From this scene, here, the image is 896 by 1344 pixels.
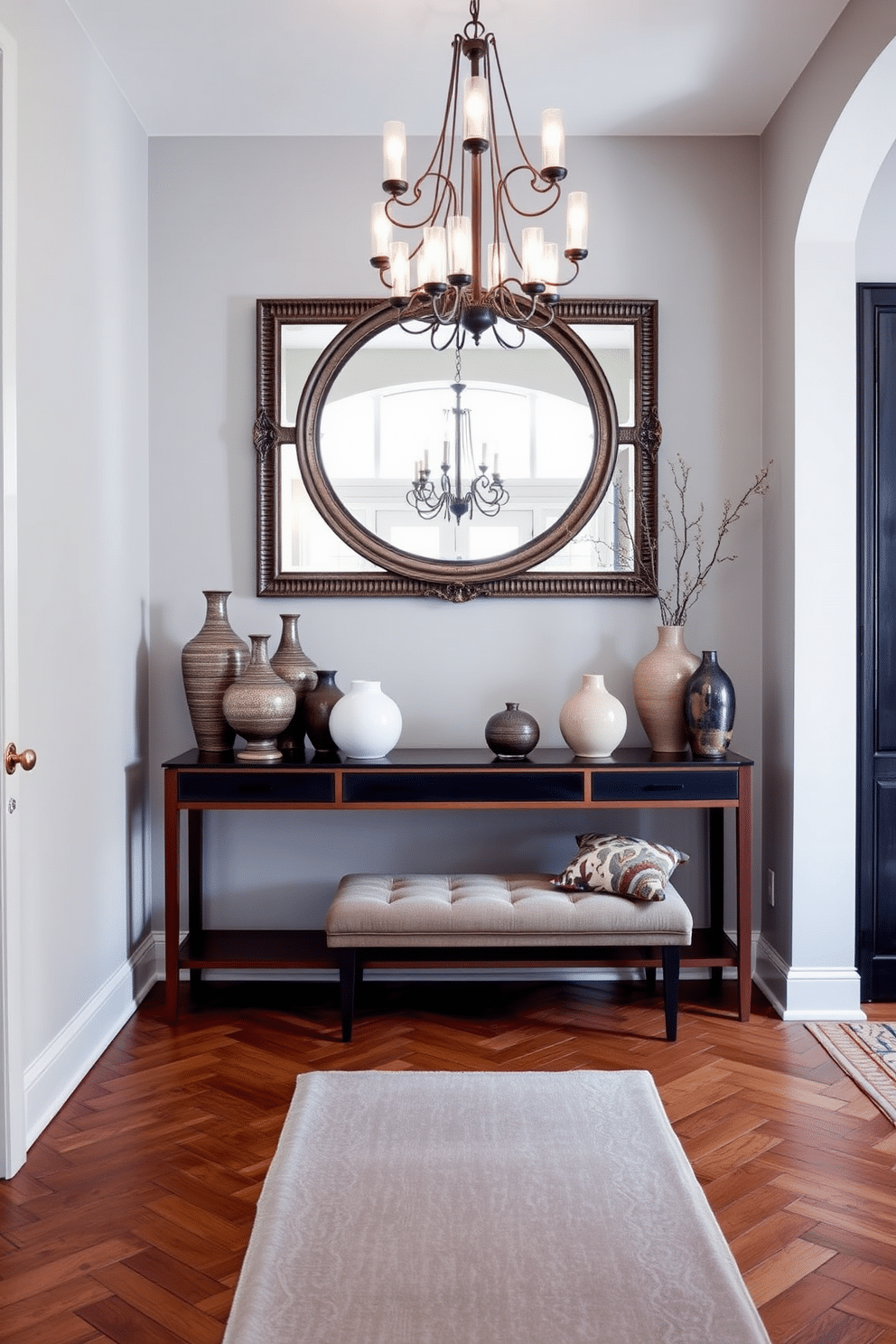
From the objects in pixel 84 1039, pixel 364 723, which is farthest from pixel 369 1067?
pixel 364 723

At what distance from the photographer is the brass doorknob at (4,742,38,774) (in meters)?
2.24

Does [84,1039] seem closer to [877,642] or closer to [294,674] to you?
[294,674]

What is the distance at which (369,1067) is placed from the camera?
111 inches

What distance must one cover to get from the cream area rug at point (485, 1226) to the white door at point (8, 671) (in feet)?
1.92

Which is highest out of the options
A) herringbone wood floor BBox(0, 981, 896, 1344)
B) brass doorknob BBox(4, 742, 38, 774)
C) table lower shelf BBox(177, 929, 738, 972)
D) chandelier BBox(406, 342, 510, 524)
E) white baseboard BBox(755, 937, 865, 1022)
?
chandelier BBox(406, 342, 510, 524)

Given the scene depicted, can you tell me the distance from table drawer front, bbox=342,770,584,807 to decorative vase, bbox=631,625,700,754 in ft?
1.23

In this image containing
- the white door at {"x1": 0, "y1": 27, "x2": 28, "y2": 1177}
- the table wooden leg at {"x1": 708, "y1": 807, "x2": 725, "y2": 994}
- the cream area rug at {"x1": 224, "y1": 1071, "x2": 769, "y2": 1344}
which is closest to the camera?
the cream area rug at {"x1": 224, "y1": 1071, "x2": 769, "y2": 1344}

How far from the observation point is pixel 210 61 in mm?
3070

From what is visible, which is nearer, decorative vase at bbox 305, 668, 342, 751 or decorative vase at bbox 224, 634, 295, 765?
decorative vase at bbox 224, 634, 295, 765

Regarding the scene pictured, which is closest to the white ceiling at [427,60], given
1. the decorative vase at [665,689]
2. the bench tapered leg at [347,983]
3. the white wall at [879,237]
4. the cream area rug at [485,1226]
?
the white wall at [879,237]

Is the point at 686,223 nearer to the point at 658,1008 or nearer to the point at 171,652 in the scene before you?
the point at 171,652

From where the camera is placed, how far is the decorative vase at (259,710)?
317cm

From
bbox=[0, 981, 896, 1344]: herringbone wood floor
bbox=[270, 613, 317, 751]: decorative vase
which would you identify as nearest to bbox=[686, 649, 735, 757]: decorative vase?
bbox=[0, 981, 896, 1344]: herringbone wood floor

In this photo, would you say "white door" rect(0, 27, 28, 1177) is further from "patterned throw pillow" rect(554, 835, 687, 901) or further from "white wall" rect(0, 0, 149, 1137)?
"patterned throw pillow" rect(554, 835, 687, 901)
